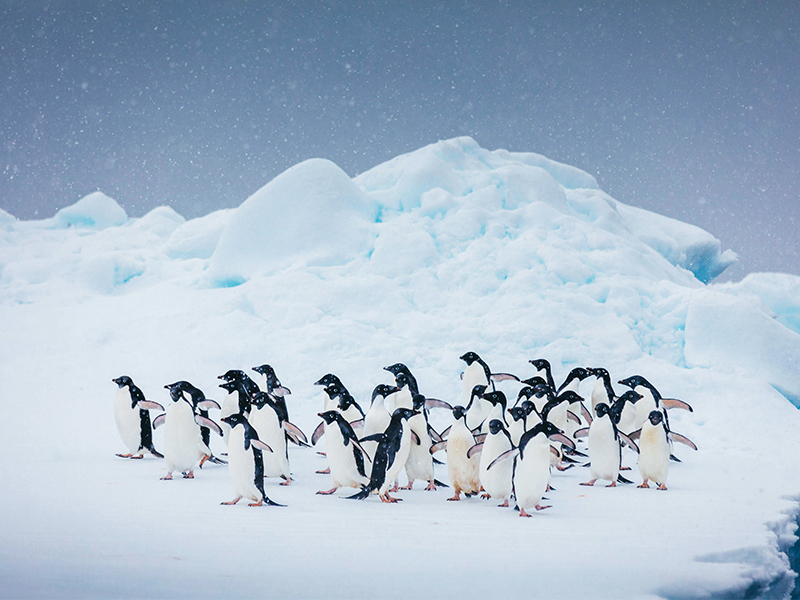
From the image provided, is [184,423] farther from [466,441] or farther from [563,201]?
[563,201]

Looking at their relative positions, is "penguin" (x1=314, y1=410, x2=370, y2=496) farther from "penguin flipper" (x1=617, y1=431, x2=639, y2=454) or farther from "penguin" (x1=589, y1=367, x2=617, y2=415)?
"penguin" (x1=589, y1=367, x2=617, y2=415)

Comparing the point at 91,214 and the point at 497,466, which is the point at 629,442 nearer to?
the point at 497,466

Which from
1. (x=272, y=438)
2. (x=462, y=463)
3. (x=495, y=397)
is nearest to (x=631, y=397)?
(x=495, y=397)

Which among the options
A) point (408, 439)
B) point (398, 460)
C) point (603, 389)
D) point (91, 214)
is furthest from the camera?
point (91, 214)

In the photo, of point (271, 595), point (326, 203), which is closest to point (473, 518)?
point (271, 595)

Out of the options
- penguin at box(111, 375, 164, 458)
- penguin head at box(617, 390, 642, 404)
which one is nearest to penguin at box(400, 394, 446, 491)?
penguin head at box(617, 390, 642, 404)

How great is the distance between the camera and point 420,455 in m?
5.41

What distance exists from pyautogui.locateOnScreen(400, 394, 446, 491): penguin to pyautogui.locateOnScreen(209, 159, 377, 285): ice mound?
7.38 metres

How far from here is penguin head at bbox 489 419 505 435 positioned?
4688 millimetres

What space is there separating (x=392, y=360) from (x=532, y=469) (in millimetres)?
5278

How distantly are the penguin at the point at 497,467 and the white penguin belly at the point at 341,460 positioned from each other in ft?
3.12

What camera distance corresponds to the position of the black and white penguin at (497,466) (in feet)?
15.6

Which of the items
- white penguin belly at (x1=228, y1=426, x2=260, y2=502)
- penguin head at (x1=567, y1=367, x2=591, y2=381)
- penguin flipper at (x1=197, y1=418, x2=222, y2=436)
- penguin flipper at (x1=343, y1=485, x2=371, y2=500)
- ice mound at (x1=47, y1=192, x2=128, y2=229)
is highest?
ice mound at (x1=47, y1=192, x2=128, y2=229)

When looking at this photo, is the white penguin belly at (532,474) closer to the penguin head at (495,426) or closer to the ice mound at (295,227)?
the penguin head at (495,426)
